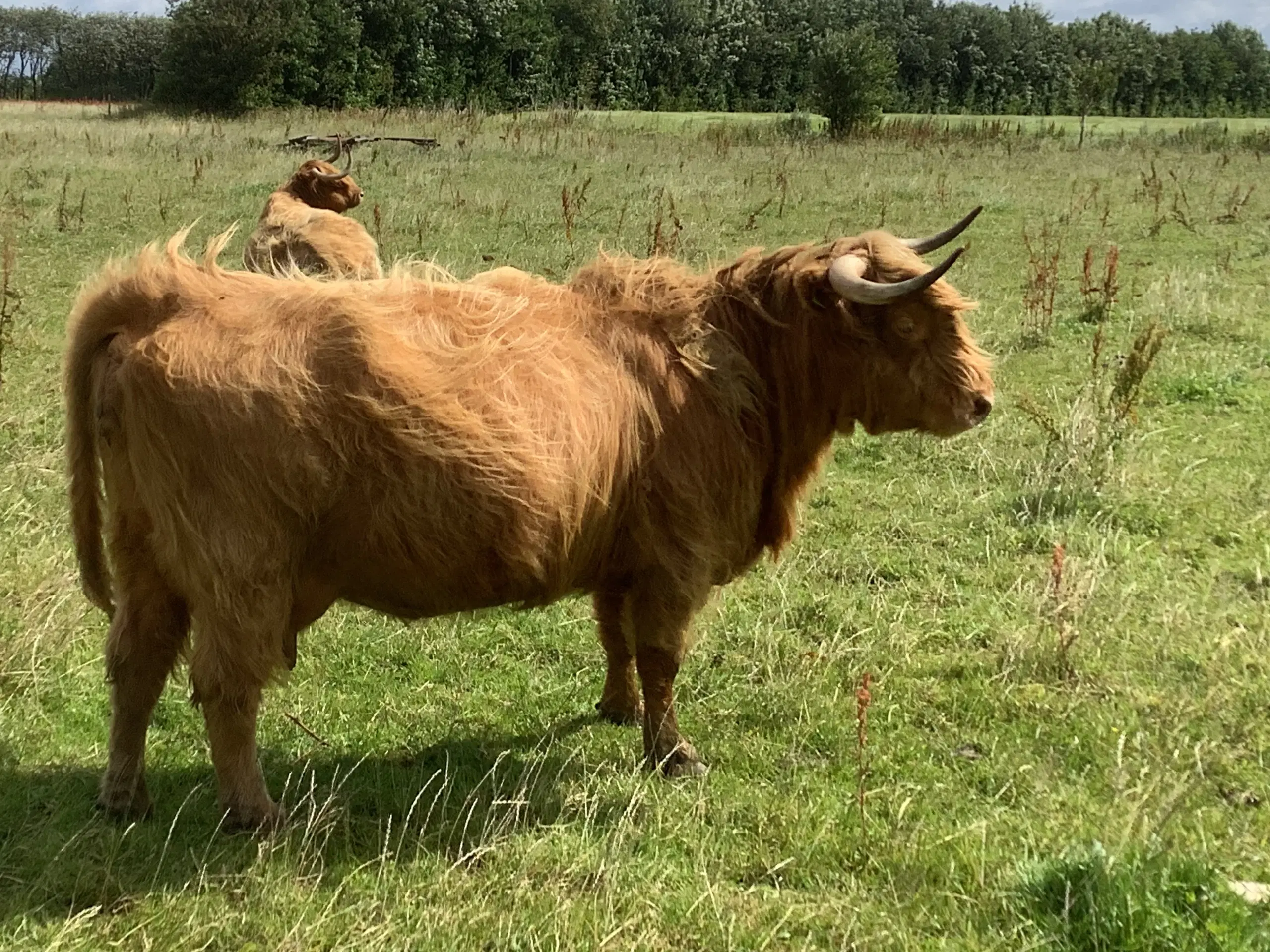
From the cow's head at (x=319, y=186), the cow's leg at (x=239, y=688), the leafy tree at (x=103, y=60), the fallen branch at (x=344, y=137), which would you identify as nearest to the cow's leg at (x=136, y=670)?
the cow's leg at (x=239, y=688)

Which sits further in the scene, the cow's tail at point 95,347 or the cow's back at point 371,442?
the cow's tail at point 95,347

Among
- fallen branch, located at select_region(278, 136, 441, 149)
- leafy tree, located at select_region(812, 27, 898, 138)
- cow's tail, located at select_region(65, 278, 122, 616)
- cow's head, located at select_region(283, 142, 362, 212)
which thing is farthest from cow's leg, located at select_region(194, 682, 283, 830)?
leafy tree, located at select_region(812, 27, 898, 138)

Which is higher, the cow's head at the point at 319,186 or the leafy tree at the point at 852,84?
the leafy tree at the point at 852,84

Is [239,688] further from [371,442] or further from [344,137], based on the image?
[344,137]

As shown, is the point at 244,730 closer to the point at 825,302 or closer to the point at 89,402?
the point at 89,402

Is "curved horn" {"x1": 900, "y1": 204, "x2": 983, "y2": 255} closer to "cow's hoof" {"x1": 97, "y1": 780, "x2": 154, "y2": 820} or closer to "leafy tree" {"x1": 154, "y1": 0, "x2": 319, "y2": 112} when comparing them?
"cow's hoof" {"x1": 97, "y1": 780, "x2": 154, "y2": 820}

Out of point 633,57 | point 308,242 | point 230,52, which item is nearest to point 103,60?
point 633,57

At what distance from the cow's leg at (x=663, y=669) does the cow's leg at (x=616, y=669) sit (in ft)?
0.97

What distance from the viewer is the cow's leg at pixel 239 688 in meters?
2.98

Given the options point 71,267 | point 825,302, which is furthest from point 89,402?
point 71,267

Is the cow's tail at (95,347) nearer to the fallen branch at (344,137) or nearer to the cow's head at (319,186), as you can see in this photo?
the cow's head at (319,186)

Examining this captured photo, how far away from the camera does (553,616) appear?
194 inches

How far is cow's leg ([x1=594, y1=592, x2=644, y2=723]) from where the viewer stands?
411cm

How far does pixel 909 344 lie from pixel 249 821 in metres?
2.67
